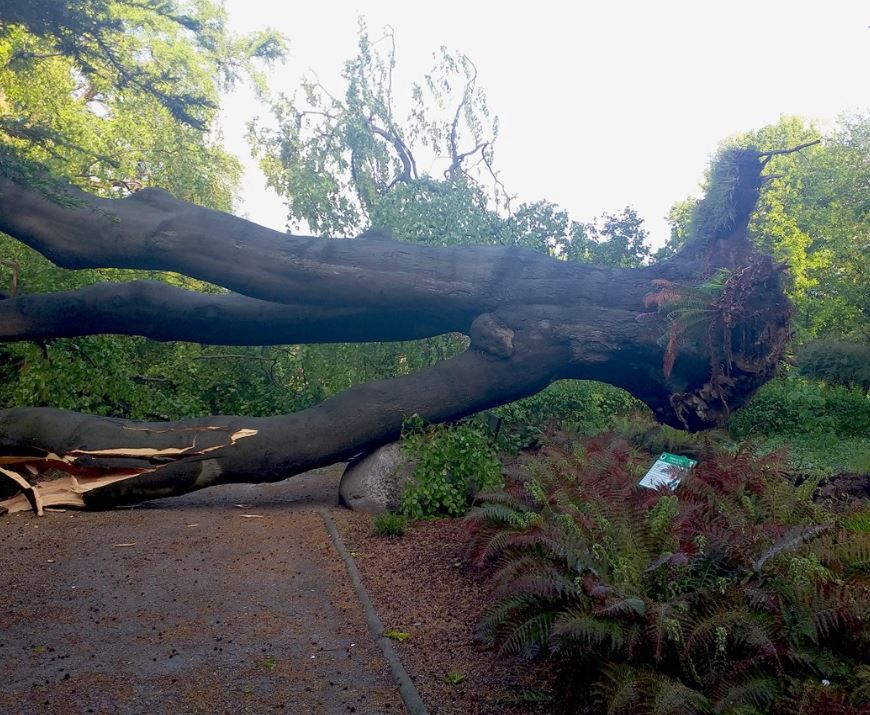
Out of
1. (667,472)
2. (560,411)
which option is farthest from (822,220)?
(667,472)

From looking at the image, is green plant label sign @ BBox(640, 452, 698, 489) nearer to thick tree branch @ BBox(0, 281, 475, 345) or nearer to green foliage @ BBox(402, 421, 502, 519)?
green foliage @ BBox(402, 421, 502, 519)

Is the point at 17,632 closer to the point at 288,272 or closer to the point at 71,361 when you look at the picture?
the point at 288,272

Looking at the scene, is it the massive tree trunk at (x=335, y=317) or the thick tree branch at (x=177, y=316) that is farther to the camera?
the thick tree branch at (x=177, y=316)

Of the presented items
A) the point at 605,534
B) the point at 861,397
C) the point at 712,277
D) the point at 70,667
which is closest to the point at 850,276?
the point at 861,397

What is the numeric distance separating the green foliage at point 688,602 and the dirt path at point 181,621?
91 cm

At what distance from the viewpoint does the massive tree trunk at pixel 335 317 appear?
841 cm

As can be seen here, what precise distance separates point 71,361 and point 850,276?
66.9 ft

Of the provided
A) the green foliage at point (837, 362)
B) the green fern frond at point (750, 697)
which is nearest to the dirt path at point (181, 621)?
the green fern frond at point (750, 697)

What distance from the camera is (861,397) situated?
53.0ft

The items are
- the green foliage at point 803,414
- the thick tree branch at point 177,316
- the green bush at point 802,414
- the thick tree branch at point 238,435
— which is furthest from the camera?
the green bush at point 802,414

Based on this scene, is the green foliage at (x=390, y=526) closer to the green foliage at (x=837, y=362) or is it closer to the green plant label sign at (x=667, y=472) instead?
the green plant label sign at (x=667, y=472)

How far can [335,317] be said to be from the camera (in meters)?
9.41

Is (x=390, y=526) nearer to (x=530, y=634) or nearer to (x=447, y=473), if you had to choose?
(x=447, y=473)

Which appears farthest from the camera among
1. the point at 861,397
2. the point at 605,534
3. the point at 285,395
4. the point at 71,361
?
the point at 861,397
